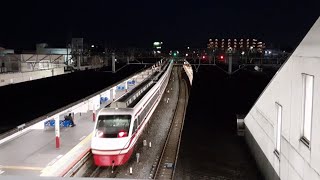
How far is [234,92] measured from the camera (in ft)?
71.7

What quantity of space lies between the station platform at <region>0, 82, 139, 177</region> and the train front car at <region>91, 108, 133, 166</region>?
0.93 m

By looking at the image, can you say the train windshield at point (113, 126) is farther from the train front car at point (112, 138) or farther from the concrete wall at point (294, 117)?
the concrete wall at point (294, 117)

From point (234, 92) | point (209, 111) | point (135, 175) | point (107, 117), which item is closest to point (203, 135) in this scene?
point (135, 175)

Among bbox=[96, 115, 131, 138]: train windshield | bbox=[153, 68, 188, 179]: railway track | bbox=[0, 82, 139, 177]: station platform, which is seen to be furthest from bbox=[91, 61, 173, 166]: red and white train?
bbox=[153, 68, 188, 179]: railway track

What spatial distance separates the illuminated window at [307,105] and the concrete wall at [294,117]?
46 millimetres

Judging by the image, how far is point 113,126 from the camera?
1295cm

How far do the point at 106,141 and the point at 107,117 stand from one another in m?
1.06

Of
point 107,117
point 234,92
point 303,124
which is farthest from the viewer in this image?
point 234,92

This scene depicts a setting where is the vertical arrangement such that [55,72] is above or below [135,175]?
above

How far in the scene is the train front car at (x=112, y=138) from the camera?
12195 millimetres

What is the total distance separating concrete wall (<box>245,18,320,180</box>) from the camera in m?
4.78

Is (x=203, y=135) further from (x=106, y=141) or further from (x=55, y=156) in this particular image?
(x=55, y=156)

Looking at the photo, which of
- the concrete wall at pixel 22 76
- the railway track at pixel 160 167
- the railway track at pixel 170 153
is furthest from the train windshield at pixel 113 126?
the concrete wall at pixel 22 76

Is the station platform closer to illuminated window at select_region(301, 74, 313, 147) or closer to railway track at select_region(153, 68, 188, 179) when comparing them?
railway track at select_region(153, 68, 188, 179)
